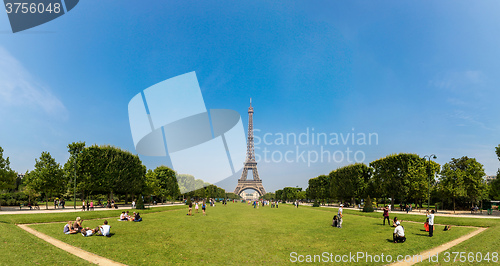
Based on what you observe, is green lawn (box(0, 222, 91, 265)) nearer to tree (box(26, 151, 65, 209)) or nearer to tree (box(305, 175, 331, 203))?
tree (box(26, 151, 65, 209))

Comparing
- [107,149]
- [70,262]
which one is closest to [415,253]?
[70,262]

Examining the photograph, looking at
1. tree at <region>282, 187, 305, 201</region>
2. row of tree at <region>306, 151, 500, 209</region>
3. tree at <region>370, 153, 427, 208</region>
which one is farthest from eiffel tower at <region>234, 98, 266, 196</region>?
tree at <region>370, 153, 427, 208</region>

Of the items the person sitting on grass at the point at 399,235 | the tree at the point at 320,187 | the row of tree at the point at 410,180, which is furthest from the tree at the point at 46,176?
the tree at the point at 320,187

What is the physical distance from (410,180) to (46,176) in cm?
6530

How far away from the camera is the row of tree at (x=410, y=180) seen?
162 feet

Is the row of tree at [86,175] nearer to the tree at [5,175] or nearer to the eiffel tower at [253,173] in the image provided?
the tree at [5,175]

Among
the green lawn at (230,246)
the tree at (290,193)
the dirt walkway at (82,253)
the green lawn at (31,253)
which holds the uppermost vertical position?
the green lawn at (31,253)

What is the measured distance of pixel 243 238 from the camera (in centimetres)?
1783

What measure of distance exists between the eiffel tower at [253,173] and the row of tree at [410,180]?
7804 cm

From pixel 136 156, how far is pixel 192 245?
6089cm

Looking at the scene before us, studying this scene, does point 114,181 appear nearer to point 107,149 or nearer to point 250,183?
point 107,149

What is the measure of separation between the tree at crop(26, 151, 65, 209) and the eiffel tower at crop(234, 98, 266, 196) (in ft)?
387

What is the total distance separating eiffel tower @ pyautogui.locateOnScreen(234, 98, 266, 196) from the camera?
16125 centimetres

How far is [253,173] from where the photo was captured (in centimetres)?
17475
